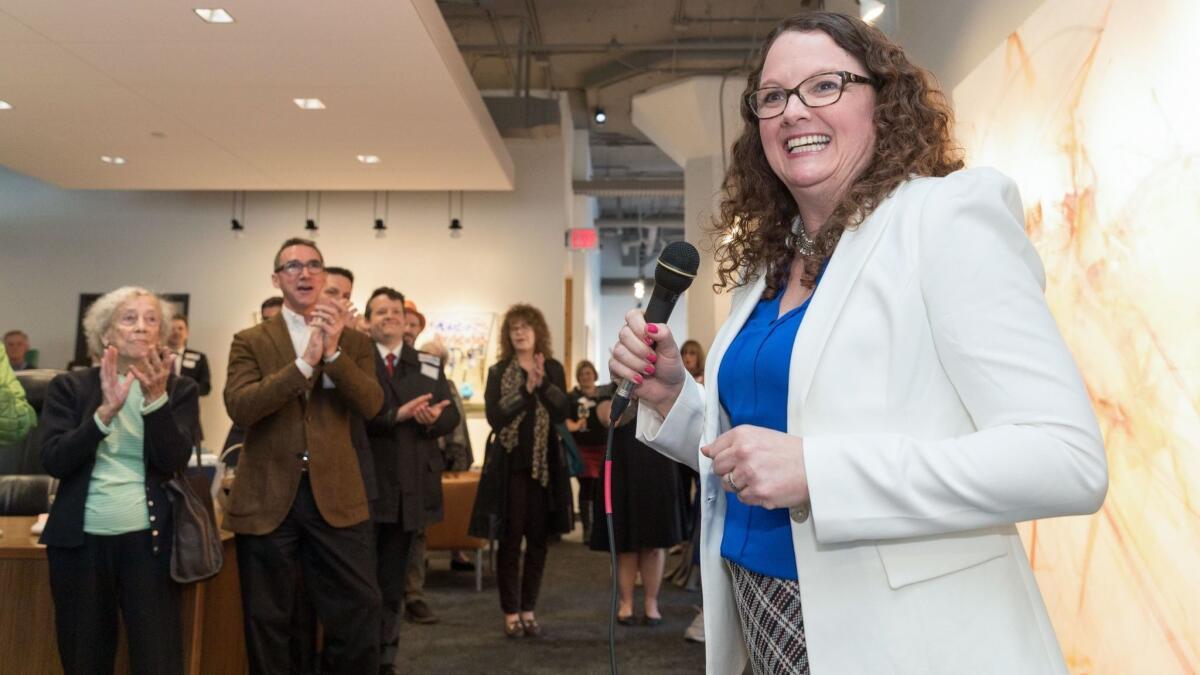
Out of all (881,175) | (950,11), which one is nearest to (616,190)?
(950,11)

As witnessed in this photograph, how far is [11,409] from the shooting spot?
3.41 m

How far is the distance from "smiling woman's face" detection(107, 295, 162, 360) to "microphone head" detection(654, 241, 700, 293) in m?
2.29

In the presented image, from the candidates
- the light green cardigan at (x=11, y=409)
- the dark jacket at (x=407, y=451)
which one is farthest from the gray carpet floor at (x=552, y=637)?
the light green cardigan at (x=11, y=409)

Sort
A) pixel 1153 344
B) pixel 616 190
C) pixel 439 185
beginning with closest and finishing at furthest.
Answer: pixel 1153 344 → pixel 439 185 → pixel 616 190

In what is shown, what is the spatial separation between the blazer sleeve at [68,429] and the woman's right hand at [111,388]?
0.14ft

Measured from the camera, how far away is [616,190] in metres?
12.7

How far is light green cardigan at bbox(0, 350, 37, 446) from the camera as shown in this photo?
11.1 feet

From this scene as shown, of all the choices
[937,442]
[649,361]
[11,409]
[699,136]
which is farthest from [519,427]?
[699,136]

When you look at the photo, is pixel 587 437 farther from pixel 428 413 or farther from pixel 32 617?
pixel 32 617

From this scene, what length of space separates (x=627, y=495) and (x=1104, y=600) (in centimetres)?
288

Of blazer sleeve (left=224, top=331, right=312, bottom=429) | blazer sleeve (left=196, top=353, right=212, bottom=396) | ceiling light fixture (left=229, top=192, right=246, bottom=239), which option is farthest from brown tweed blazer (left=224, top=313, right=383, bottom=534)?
ceiling light fixture (left=229, top=192, right=246, bottom=239)

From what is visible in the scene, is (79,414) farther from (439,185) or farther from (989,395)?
(439,185)

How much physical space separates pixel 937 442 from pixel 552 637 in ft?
15.0

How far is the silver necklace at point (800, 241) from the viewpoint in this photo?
1316mm
